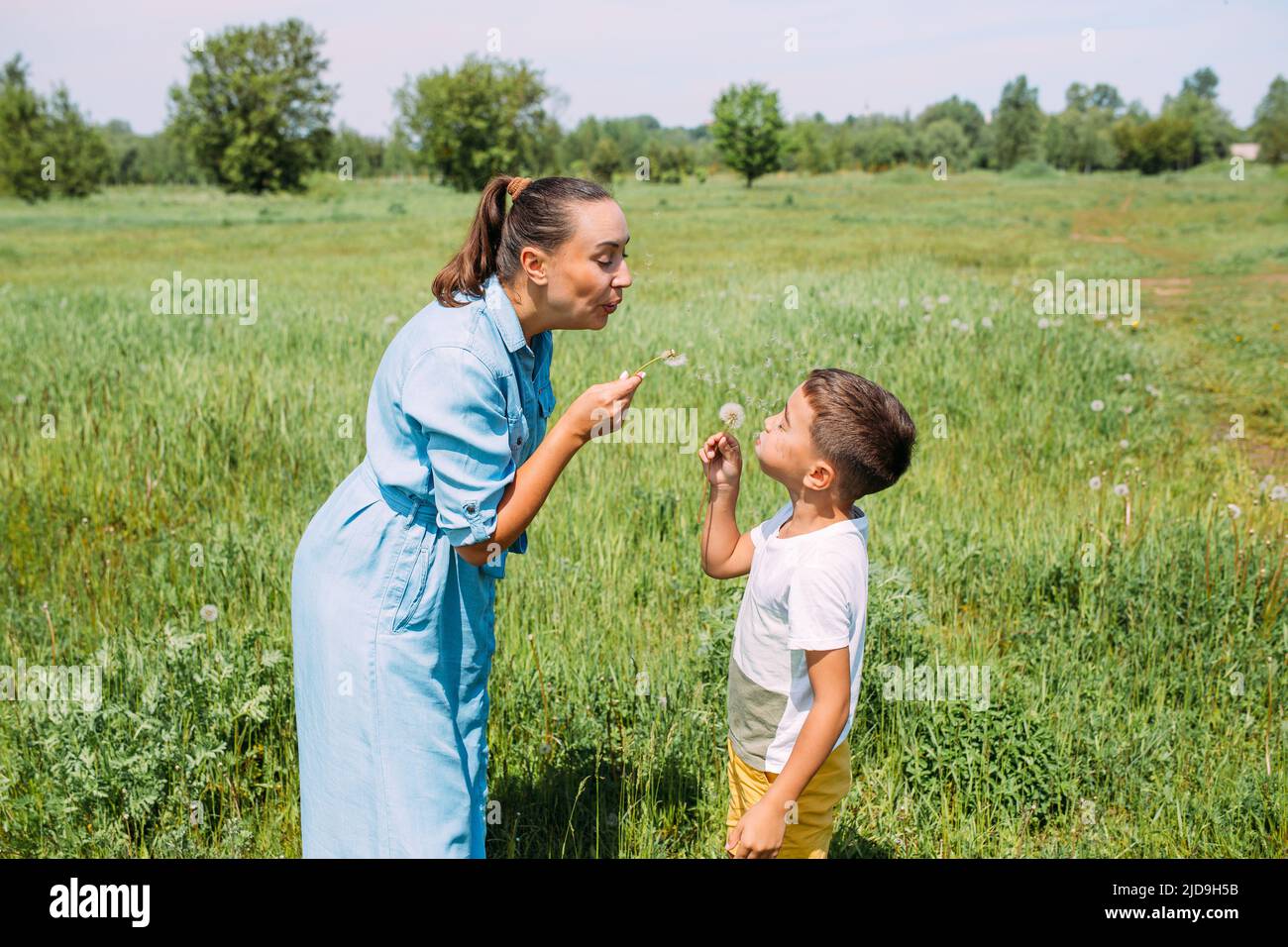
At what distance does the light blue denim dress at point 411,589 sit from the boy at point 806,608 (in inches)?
23.3

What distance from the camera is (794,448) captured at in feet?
7.52

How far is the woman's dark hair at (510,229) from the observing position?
7.22 feet

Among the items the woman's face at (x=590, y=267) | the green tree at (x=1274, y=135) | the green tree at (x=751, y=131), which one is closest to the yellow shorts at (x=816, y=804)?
the woman's face at (x=590, y=267)

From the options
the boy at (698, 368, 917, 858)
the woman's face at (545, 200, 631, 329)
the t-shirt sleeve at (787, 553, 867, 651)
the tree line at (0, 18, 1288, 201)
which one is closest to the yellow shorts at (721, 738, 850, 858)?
the boy at (698, 368, 917, 858)

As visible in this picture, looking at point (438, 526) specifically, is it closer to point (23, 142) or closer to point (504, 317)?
point (504, 317)

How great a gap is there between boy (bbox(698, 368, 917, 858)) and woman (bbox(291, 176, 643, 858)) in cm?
44

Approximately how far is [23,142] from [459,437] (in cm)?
7747

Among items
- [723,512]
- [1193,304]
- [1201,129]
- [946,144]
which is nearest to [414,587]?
[723,512]

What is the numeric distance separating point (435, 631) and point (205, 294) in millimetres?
13007

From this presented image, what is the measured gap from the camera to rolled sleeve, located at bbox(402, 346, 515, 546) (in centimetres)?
203

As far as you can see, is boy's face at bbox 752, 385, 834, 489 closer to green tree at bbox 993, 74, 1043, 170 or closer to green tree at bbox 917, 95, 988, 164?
green tree at bbox 993, 74, 1043, 170

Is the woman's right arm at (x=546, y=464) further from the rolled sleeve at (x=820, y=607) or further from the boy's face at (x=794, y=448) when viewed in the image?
the rolled sleeve at (x=820, y=607)

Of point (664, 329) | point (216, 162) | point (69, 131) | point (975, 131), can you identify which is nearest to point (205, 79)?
point (216, 162)

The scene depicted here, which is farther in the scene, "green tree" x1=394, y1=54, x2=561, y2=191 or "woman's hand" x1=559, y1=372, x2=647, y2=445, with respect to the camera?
"green tree" x1=394, y1=54, x2=561, y2=191
